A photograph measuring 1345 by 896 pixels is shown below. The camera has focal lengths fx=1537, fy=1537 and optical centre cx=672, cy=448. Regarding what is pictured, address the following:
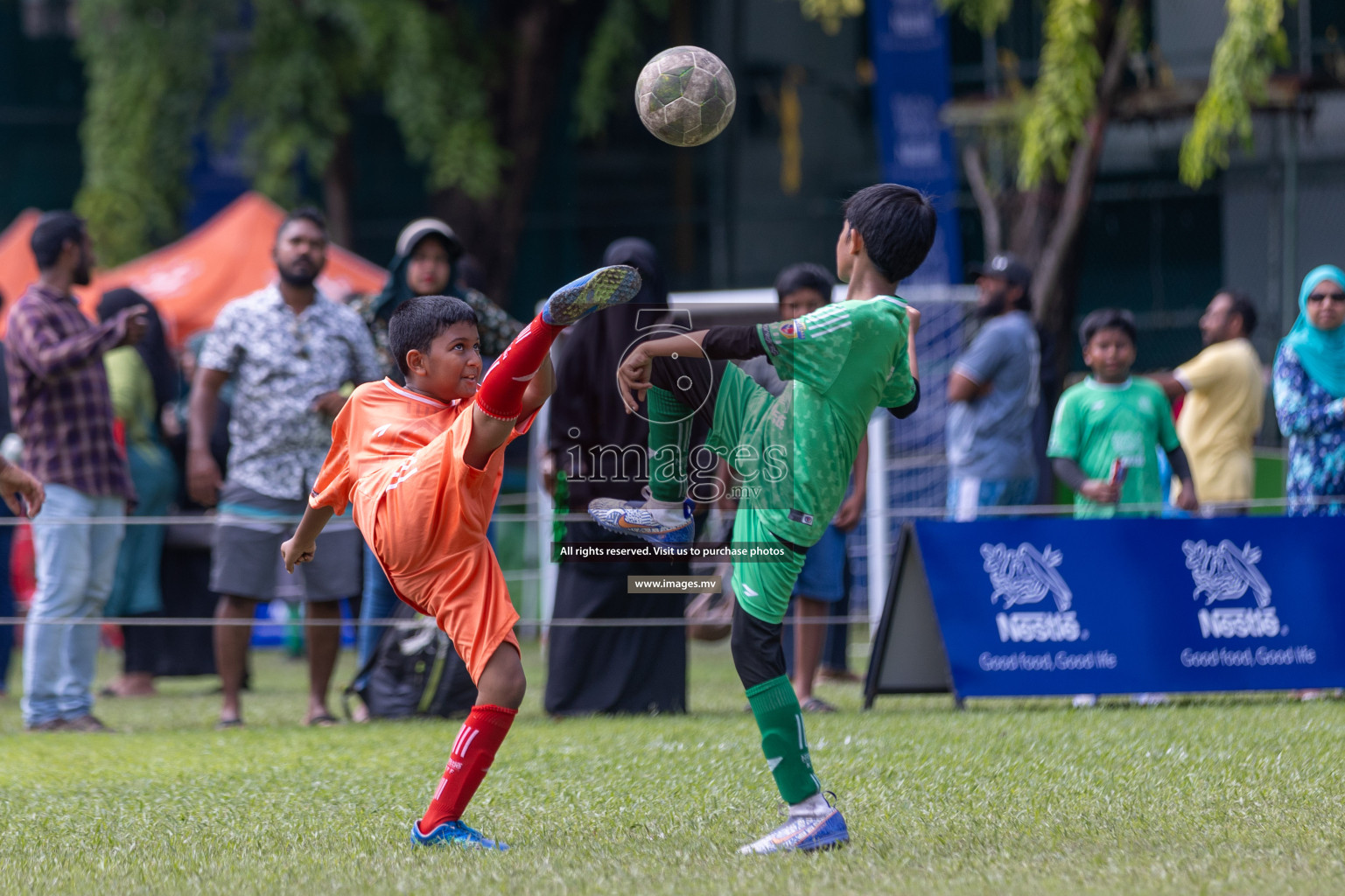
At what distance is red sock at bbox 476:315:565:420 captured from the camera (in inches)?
156

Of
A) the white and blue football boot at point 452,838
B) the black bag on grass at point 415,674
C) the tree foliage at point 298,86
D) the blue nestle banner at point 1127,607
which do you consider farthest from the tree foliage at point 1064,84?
the white and blue football boot at point 452,838

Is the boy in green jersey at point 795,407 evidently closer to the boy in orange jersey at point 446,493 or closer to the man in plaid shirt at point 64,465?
the boy in orange jersey at point 446,493

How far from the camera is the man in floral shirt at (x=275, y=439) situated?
7.29 meters

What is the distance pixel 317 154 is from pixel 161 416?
721cm

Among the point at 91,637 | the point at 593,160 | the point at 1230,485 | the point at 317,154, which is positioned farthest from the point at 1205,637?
the point at 593,160

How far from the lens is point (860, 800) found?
4.93 metres

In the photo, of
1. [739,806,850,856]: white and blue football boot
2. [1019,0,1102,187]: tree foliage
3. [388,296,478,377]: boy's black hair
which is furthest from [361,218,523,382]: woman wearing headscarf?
[1019,0,1102,187]: tree foliage

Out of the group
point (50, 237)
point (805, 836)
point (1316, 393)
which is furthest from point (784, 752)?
point (50, 237)

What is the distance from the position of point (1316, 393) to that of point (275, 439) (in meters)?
→ 5.15

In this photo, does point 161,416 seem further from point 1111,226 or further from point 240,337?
point 1111,226

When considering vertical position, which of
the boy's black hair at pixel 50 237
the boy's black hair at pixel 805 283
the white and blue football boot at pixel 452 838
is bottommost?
the white and blue football boot at pixel 452 838

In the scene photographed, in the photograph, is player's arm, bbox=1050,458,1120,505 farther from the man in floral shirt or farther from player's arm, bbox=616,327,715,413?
player's arm, bbox=616,327,715,413

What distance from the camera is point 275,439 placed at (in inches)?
289

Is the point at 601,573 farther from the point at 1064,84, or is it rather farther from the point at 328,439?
the point at 1064,84
